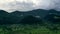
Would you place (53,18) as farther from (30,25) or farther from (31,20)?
(30,25)

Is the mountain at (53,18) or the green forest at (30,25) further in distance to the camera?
the mountain at (53,18)

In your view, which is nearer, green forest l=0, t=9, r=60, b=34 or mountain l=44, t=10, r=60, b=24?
green forest l=0, t=9, r=60, b=34

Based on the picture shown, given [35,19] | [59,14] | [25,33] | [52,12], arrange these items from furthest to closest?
[52,12] → [59,14] → [35,19] → [25,33]

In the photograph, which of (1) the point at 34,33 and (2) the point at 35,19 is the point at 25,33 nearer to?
(1) the point at 34,33

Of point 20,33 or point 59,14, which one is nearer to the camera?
point 20,33

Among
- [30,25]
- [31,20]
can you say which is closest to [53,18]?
[31,20]

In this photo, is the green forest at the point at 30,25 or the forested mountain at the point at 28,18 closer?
the green forest at the point at 30,25

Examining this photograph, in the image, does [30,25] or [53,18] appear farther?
[53,18]

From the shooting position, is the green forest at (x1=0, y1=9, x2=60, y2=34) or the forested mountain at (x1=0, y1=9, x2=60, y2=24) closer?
the green forest at (x1=0, y1=9, x2=60, y2=34)

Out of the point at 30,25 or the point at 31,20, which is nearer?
the point at 30,25

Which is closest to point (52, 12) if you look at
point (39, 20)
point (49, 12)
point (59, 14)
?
point (49, 12)

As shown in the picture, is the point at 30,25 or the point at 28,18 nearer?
the point at 30,25
